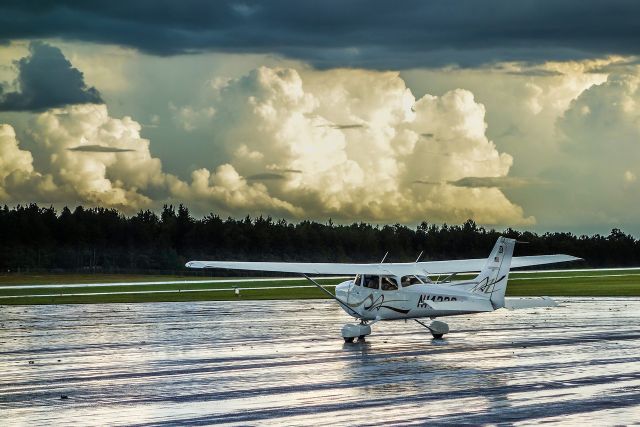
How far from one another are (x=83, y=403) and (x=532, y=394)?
343 inches

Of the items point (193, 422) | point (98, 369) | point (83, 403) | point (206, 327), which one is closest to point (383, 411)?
point (193, 422)

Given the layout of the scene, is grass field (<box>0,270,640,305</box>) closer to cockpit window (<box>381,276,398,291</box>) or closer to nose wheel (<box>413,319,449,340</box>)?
nose wheel (<box>413,319,449,340</box>)

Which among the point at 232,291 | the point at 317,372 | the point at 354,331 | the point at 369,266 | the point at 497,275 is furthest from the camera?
the point at 232,291

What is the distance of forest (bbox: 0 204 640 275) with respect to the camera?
550ft

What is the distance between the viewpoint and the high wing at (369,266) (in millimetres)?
32906

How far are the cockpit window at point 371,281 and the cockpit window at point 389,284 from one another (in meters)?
0.21

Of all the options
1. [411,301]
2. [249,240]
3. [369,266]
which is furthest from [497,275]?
[249,240]

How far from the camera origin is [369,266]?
34.1 metres

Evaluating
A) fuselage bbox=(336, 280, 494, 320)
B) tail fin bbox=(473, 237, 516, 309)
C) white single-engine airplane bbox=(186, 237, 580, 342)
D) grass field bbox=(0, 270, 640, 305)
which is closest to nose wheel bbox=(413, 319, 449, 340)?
→ white single-engine airplane bbox=(186, 237, 580, 342)

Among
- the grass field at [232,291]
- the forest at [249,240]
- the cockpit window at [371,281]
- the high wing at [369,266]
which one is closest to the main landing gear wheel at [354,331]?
the cockpit window at [371,281]

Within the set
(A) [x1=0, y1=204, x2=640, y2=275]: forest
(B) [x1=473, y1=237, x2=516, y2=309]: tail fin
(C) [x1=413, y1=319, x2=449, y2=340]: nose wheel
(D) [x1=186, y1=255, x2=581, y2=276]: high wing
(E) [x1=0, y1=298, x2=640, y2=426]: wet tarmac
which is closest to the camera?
(E) [x1=0, y1=298, x2=640, y2=426]: wet tarmac

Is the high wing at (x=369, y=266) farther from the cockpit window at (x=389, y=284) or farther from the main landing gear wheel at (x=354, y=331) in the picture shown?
the main landing gear wheel at (x=354, y=331)

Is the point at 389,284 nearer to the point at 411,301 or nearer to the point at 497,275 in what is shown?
the point at 411,301

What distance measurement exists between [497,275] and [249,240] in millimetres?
152829
